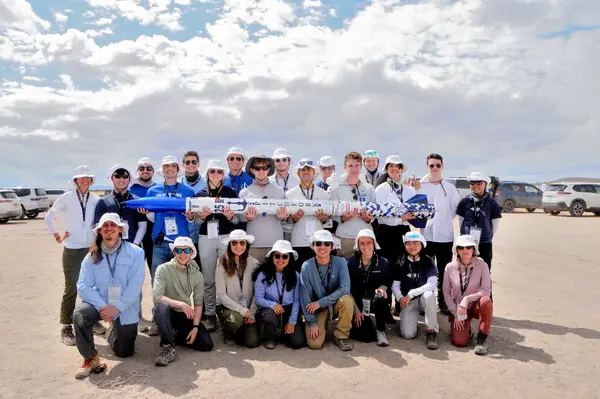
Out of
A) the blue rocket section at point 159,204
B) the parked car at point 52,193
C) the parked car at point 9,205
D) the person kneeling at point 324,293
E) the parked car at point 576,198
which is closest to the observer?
the person kneeling at point 324,293

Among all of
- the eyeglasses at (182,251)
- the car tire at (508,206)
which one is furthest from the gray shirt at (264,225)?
the car tire at (508,206)

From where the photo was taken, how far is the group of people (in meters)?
5.29

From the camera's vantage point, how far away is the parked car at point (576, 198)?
74.8ft

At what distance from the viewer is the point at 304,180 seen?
21.1ft

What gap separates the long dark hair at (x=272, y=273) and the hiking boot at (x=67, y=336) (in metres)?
2.44

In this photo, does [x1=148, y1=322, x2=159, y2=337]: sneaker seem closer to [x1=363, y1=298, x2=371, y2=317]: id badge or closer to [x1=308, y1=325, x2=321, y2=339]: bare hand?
[x1=308, y1=325, x2=321, y2=339]: bare hand

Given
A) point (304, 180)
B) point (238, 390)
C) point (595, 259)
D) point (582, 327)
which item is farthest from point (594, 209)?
point (238, 390)

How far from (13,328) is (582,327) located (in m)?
8.05

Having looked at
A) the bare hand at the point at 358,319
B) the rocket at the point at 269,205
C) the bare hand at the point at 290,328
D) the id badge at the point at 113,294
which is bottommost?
the bare hand at the point at 290,328

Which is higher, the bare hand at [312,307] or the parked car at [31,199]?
the parked car at [31,199]

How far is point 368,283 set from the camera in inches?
239

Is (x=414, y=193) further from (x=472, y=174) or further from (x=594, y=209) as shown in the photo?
(x=594, y=209)

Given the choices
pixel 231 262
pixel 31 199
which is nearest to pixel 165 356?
pixel 231 262

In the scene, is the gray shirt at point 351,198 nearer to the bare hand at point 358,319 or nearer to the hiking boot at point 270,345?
the bare hand at point 358,319
